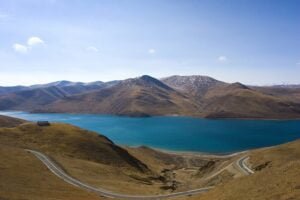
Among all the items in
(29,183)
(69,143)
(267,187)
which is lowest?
(29,183)

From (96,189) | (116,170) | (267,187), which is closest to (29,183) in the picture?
(96,189)

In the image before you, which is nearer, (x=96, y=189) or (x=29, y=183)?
(x=29, y=183)

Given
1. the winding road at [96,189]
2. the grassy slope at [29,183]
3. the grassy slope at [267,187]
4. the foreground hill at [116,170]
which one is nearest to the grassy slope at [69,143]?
the foreground hill at [116,170]

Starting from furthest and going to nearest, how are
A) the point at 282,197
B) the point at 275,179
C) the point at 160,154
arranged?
the point at 160,154 → the point at 275,179 → the point at 282,197

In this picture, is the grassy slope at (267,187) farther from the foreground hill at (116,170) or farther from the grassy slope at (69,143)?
the grassy slope at (69,143)

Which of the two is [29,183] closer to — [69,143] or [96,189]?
[96,189]

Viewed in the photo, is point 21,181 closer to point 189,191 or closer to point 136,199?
point 136,199

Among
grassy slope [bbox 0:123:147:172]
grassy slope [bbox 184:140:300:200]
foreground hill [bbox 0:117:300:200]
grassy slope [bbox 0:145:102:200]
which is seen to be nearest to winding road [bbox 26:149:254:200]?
foreground hill [bbox 0:117:300:200]

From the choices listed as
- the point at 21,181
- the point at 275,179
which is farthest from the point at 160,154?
the point at 275,179
